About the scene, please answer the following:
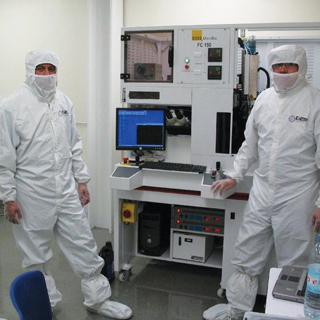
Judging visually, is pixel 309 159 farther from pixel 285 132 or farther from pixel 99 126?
pixel 99 126

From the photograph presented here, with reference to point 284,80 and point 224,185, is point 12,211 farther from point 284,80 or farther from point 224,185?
point 284,80

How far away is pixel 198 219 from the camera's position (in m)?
3.22

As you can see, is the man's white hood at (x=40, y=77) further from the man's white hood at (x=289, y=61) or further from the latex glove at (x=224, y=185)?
the man's white hood at (x=289, y=61)

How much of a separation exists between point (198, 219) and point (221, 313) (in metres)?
0.70

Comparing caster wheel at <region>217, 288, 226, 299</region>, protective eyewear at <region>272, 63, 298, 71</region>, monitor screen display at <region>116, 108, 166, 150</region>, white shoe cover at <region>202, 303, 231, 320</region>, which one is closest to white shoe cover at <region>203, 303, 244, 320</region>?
white shoe cover at <region>202, 303, 231, 320</region>

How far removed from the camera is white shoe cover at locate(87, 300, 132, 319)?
2.75 m

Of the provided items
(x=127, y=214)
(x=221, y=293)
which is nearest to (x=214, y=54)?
(x=127, y=214)

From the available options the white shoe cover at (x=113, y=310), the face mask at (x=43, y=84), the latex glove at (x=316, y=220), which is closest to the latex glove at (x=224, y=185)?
the latex glove at (x=316, y=220)

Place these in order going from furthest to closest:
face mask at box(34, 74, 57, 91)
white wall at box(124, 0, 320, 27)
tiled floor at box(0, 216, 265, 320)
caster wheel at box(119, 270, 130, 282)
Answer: white wall at box(124, 0, 320, 27) → caster wheel at box(119, 270, 130, 282) → tiled floor at box(0, 216, 265, 320) → face mask at box(34, 74, 57, 91)

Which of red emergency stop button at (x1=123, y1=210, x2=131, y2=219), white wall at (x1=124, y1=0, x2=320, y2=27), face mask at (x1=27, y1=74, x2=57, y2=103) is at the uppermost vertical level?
white wall at (x1=124, y1=0, x2=320, y2=27)

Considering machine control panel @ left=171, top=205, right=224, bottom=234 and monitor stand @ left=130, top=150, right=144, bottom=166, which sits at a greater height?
monitor stand @ left=130, top=150, right=144, bottom=166

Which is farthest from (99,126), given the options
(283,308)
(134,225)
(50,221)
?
(283,308)

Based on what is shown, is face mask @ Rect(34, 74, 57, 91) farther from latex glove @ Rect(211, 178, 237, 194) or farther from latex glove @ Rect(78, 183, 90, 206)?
latex glove @ Rect(211, 178, 237, 194)

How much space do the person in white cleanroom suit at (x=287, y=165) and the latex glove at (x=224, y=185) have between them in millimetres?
187
